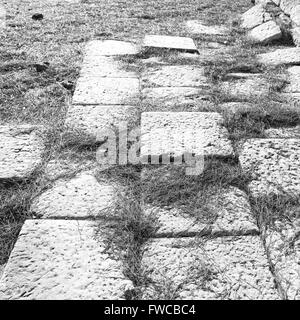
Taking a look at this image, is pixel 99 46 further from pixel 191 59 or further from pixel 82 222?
pixel 82 222

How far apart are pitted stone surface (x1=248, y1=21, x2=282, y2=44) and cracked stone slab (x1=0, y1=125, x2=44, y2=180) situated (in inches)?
97.4

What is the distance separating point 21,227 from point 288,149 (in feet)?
4.58

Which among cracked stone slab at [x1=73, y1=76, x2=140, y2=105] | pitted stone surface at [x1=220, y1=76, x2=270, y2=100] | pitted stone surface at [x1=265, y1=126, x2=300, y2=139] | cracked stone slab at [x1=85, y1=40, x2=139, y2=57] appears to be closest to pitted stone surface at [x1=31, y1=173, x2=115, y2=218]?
cracked stone slab at [x1=73, y1=76, x2=140, y2=105]

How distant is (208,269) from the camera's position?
4.69 ft

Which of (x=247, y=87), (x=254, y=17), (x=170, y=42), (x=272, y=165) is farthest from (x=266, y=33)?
(x=272, y=165)

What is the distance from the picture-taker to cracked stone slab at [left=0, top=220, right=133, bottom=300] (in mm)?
1340

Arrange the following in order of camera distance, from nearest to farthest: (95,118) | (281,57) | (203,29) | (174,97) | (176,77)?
(95,118) < (174,97) < (176,77) < (281,57) < (203,29)

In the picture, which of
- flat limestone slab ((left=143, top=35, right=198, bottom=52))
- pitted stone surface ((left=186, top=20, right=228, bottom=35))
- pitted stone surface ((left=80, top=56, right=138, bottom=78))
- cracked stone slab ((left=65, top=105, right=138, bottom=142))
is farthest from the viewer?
pitted stone surface ((left=186, top=20, right=228, bottom=35))

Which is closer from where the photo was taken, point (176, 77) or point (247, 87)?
point (247, 87)

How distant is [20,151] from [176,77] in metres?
1.40

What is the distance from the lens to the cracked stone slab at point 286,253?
1.37 metres

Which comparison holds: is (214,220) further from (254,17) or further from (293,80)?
(254,17)

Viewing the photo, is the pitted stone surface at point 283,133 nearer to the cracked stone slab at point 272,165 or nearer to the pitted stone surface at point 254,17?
the cracked stone slab at point 272,165

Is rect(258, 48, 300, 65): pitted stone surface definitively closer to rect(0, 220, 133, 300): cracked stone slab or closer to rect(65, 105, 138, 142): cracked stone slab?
rect(65, 105, 138, 142): cracked stone slab
